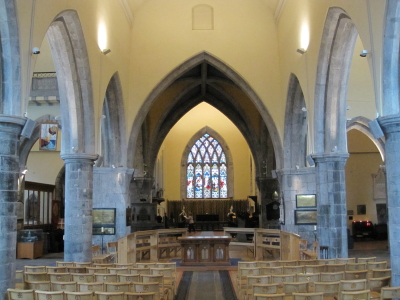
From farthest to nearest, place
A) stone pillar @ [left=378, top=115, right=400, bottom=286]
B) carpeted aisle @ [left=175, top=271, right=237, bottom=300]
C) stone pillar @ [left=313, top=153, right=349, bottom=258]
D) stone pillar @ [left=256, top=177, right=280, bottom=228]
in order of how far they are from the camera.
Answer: stone pillar @ [left=256, top=177, right=280, bottom=228] → stone pillar @ [left=313, top=153, right=349, bottom=258] → carpeted aisle @ [left=175, top=271, right=237, bottom=300] → stone pillar @ [left=378, top=115, right=400, bottom=286]

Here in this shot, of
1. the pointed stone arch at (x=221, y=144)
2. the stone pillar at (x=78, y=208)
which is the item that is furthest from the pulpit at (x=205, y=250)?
the pointed stone arch at (x=221, y=144)

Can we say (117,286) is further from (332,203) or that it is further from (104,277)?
(332,203)

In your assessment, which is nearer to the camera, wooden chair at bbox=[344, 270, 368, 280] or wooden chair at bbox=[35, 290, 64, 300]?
wooden chair at bbox=[35, 290, 64, 300]

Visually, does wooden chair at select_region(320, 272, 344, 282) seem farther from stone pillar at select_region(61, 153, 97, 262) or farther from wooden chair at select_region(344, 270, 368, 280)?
stone pillar at select_region(61, 153, 97, 262)

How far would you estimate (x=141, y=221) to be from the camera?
21.1 m

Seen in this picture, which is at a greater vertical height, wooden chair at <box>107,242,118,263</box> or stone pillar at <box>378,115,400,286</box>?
stone pillar at <box>378,115,400,286</box>

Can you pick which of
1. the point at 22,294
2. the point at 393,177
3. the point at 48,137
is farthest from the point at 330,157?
the point at 48,137

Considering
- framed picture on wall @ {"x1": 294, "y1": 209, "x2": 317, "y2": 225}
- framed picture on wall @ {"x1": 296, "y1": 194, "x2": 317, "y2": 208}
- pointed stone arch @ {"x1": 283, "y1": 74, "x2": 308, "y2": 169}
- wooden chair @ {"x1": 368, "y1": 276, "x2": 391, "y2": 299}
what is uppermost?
pointed stone arch @ {"x1": 283, "y1": 74, "x2": 308, "y2": 169}

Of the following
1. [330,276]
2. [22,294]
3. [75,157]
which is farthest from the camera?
[75,157]

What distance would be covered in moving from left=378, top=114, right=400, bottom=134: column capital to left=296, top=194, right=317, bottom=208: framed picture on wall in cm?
876

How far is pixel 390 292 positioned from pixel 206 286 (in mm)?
5801

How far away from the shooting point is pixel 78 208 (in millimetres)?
11805

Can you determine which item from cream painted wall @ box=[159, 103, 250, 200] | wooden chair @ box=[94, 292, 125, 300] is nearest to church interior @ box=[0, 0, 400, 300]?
wooden chair @ box=[94, 292, 125, 300]

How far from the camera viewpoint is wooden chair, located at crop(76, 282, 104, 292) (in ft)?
21.3
